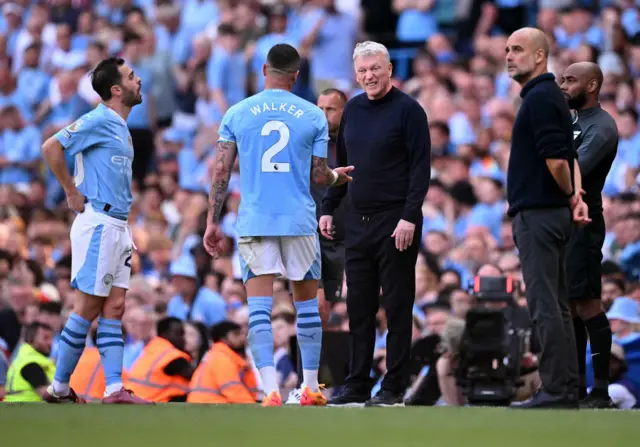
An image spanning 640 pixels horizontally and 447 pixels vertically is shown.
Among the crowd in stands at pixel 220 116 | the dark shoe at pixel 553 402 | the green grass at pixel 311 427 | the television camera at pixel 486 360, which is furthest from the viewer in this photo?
the crowd in stands at pixel 220 116

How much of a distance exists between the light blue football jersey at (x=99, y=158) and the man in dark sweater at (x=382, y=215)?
4.92 feet

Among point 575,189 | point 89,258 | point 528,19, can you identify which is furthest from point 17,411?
point 528,19

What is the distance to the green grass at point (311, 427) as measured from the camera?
277 inches

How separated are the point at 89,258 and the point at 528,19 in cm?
1144

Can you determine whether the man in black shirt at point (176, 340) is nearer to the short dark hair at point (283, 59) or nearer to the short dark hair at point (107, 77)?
the short dark hair at point (107, 77)

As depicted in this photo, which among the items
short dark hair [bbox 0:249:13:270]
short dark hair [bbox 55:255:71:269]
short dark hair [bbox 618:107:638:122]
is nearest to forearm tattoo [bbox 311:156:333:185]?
short dark hair [bbox 618:107:638:122]

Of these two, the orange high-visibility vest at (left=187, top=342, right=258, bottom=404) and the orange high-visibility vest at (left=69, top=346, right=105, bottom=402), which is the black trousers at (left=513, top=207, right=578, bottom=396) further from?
the orange high-visibility vest at (left=69, top=346, right=105, bottom=402)

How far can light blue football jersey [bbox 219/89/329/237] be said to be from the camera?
909cm

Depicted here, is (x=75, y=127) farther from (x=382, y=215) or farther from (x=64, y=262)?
(x=64, y=262)

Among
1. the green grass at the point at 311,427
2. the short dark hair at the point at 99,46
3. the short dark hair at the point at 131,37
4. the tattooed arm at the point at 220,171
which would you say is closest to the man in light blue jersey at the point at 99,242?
the tattooed arm at the point at 220,171

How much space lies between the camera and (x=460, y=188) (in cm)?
1662

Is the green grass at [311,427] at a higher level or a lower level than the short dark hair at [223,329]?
higher

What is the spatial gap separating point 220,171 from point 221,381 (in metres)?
3.44

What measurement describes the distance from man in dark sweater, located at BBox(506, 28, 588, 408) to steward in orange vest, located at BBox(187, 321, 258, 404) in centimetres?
389
